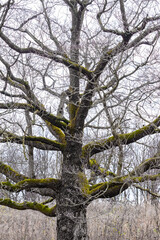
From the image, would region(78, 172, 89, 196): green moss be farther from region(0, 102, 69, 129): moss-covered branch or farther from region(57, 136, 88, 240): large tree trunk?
region(0, 102, 69, 129): moss-covered branch

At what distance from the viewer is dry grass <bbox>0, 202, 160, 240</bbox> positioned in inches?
280

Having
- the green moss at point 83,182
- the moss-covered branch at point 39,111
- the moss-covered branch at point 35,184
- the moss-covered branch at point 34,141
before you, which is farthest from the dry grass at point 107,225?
the moss-covered branch at point 39,111

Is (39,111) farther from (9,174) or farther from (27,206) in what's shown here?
(27,206)

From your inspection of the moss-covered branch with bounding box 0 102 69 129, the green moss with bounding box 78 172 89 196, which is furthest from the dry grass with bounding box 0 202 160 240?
the moss-covered branch with bounding box 0 102 69 129

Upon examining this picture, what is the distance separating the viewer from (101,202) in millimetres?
9227

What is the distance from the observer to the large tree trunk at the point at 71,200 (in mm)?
6277

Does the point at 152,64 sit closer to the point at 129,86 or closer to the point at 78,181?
the point at 129,86

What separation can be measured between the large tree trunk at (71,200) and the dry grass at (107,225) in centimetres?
54

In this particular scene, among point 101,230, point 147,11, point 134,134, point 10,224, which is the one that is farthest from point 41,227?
point 147,11

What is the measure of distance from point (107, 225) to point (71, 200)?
1474mm

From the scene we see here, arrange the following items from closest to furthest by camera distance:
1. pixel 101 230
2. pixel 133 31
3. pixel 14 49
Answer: pixel 133 31 → pixel 14 49 → pixel 101 230

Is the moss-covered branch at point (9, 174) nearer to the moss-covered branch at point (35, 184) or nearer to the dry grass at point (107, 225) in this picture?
the moss-covered branch at point (35, 184)

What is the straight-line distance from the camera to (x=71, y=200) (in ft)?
21.1

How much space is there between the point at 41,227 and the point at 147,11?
22.5 ft
